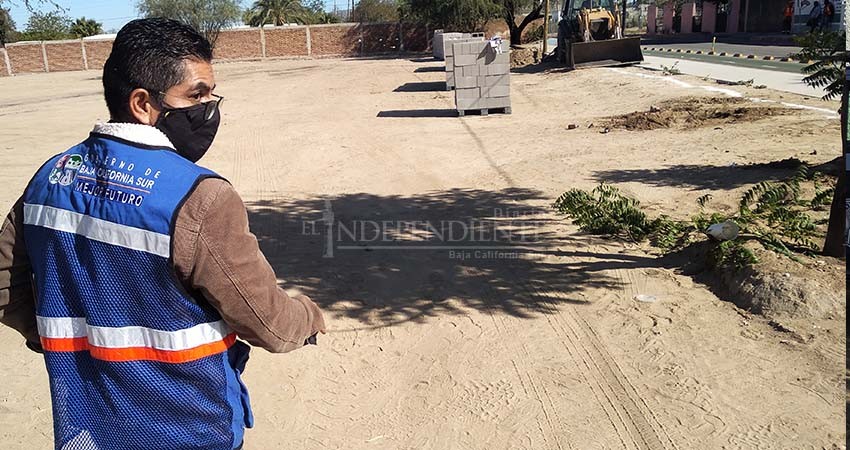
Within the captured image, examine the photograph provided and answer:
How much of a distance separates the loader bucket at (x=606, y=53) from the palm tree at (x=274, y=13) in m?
49.2

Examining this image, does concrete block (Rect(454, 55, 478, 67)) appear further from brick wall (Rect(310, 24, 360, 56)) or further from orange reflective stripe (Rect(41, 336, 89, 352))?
brick wall (Rect(310, 24, 360, 56))

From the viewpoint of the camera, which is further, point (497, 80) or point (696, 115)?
point (497, 80)

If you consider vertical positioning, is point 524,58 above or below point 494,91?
above

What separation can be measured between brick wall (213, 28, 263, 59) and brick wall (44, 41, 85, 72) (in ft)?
31.9

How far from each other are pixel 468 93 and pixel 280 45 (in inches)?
1514

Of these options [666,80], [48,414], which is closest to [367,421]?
[48,414]

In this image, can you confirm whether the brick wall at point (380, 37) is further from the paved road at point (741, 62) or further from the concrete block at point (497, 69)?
the concrete block at point (497, 69)

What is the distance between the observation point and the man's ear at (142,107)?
1612 millimetres

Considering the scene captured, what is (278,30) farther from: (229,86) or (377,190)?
(377,190)

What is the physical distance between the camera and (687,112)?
476 inches

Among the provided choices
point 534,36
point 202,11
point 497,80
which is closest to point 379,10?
point 202,11

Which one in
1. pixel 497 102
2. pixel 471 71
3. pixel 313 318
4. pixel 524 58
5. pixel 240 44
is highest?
pixel 240 44

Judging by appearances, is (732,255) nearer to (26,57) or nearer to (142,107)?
(142,107)

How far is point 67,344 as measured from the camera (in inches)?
64.8
